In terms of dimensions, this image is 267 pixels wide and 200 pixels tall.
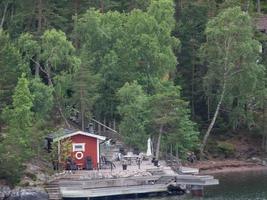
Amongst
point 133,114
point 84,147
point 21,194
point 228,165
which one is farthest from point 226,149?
point 21,194

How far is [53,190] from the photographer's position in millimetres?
52625

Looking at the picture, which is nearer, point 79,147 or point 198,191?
point 198,191

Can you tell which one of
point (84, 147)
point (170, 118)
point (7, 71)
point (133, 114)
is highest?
point (7, 71)

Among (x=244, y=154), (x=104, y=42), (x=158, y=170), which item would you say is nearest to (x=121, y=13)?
(x=104, y=42)

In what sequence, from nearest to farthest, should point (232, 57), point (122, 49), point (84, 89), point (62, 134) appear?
point (62, 134) < point (84, 89) < point (122, 49) < point (232, 57)

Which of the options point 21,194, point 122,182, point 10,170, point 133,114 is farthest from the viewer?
point 133,114

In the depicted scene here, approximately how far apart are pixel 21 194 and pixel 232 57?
27.3m

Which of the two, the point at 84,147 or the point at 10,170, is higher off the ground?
the point at 84,147

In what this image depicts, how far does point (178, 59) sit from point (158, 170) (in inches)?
848

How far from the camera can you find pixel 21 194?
5125 centimetres

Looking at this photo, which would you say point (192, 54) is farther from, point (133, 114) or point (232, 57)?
point (133, 114)

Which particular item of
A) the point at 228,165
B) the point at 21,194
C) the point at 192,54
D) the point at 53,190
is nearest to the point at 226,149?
the point at 228,165

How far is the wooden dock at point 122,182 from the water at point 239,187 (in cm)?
116

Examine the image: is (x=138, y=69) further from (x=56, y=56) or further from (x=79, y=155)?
(x=79, y=155)
